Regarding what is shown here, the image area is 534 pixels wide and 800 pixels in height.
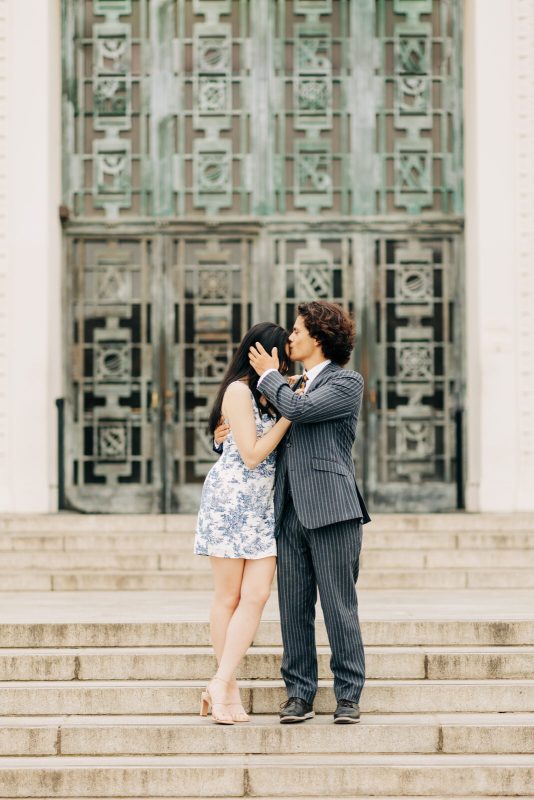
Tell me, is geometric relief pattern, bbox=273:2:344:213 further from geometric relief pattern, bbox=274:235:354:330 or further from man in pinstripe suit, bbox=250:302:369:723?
man in pinstripe suit, bbox=250:302:369:723

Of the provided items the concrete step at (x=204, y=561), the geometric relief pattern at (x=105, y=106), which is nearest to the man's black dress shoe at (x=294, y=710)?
the concrete step at (x=204, y=561)

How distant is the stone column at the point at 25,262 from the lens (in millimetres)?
11453

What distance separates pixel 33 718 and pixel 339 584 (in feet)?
5.75

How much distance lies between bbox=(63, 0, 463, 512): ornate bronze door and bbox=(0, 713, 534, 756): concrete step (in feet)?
20.5

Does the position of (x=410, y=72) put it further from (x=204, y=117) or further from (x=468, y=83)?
(x=204, y=117)

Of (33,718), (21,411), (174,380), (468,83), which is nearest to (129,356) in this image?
(174,380)

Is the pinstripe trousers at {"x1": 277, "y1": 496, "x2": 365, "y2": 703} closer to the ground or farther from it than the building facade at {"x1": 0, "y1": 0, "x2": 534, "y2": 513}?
closer to the ground

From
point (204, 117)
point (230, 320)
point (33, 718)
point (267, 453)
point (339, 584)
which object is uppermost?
point (204, 117)

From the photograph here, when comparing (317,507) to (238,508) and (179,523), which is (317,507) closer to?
(238,508)

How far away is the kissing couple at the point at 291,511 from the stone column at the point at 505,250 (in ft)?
19.3

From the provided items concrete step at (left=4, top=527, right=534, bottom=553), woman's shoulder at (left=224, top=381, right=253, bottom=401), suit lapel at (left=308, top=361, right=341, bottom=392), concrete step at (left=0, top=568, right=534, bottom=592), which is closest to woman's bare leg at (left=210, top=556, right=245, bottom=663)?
woman's shoulder at (left=224, top=381, right=253, bottom=401)

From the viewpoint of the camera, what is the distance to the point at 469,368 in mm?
12008

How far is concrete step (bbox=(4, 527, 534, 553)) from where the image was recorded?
32.4 feet

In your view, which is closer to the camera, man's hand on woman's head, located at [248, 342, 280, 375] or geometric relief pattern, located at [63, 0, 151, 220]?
man's hand on woman's head, located at [248, 342, 280, 375]
